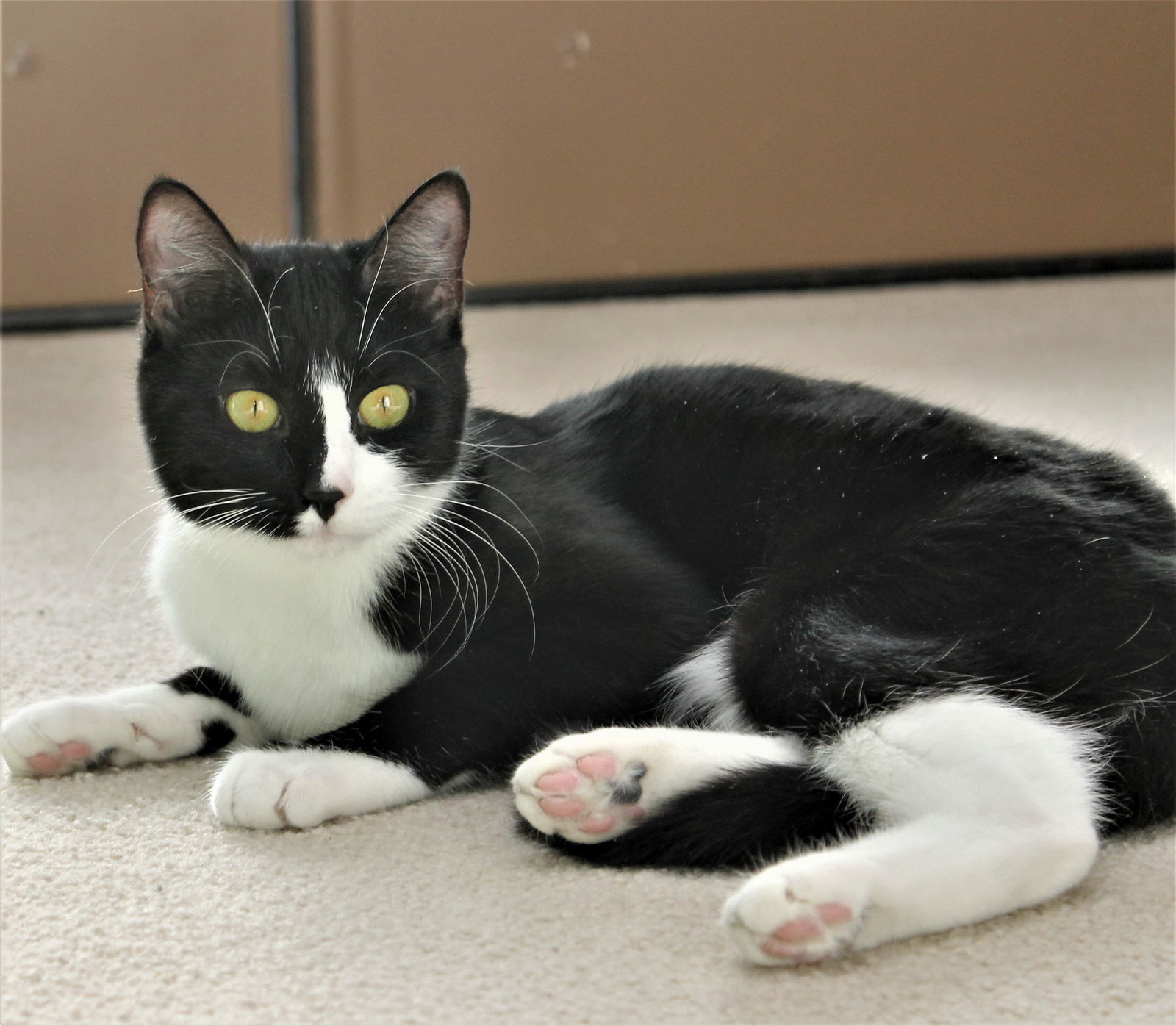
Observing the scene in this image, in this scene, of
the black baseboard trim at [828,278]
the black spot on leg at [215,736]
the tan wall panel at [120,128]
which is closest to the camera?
the black spot on leg at [215,736]

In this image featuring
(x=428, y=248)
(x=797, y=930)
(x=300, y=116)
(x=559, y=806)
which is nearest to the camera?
(x=797, y=930)

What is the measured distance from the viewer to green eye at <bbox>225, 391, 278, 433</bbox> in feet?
3.65

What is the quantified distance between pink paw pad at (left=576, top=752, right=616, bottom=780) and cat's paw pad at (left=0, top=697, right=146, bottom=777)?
45 centimetres

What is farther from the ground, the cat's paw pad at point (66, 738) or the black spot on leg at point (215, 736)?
the cat's paw pad at point (66, 738)

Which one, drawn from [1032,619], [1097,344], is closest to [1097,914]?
[1032,619]

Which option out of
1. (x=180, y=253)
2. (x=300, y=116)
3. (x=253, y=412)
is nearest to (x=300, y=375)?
(x=253, y=412)

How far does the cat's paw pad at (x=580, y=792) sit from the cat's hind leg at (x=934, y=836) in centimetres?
14

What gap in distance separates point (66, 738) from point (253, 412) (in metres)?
0.34

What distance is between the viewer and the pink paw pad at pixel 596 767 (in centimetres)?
101

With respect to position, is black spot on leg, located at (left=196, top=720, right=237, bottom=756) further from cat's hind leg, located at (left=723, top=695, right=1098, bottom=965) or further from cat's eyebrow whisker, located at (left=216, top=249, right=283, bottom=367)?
cat's hind leg, located at (left=723, top=695, right=1098, bottom=965)

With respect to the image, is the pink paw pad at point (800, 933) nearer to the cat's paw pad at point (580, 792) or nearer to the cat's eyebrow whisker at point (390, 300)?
the cat's paw pad at point (580, 792)

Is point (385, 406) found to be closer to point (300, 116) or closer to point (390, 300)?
point (390, 300)

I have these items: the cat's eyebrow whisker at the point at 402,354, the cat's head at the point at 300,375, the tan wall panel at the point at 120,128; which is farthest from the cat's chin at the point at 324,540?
the tan wall panel at the point at 120,128

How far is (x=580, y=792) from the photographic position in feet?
3.30
